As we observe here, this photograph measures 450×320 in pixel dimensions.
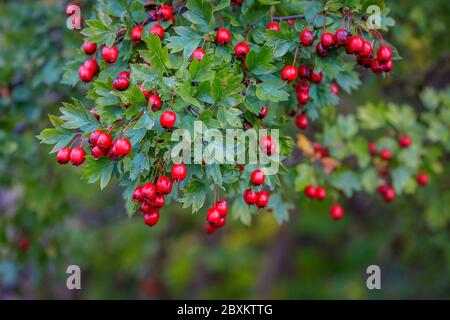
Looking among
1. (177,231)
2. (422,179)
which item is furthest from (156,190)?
(177,231)

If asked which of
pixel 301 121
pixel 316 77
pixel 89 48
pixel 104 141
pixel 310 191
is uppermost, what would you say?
pixel 89 48

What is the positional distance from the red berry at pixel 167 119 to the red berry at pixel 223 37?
47 centimetres

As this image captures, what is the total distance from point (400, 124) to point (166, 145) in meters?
2.03

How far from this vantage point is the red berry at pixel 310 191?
294 centimetres

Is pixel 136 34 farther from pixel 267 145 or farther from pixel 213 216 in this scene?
pixel 213 216

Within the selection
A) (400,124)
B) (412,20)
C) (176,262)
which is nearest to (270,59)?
(400,124)

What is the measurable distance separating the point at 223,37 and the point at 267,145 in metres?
0.47

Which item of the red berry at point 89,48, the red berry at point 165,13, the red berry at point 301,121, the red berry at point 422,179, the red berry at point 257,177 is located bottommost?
the red berry at point 257,177

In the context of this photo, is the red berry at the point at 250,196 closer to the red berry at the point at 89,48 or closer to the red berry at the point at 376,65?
the red berry at the point at 376,65

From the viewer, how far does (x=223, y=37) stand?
216 cm

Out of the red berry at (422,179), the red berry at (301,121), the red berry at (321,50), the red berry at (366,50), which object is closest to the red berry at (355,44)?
the red berry at (366,50)

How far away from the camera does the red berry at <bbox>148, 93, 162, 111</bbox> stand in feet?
6.26

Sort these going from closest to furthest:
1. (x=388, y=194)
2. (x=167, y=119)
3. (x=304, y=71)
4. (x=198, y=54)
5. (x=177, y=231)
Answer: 1. (x=167, y=119)
2. (x=198, y=54)
3. (x=304, y=71)
4. (x=388, y=194)
5. (x=177, y=231)
